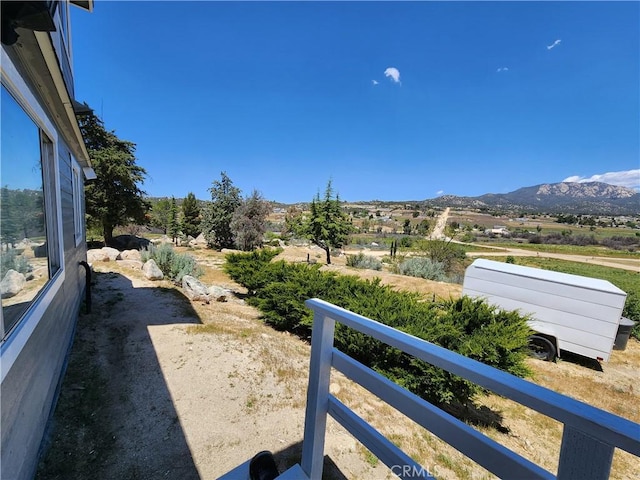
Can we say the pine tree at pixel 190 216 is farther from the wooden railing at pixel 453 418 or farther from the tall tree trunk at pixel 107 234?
the wooden railing at pixel 453 418

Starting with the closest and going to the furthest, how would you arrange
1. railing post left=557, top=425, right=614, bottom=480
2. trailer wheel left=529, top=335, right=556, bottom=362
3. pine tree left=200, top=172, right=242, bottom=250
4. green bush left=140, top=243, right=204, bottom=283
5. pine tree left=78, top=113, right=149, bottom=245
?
railing post left=557, top=425, right=614, bottom=480, trailer wheel left=529, top=335, right=556, bottom=362, green bush left=140, top=243, right=204, bottom=283, pine tree left=78, top=113, right=149, bottom=245, pine tree left=200, top=172, right=242, bottom=250

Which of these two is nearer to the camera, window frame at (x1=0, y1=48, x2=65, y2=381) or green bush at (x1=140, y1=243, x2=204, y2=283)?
window frame at (x1=0, y1=48, x2=65, y2=381)

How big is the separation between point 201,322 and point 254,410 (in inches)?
95.0

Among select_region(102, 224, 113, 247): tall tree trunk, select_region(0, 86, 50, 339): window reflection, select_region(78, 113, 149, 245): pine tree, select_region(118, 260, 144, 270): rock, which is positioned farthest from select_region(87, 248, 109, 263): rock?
select_region(0, 86, 50, 339): window reflection

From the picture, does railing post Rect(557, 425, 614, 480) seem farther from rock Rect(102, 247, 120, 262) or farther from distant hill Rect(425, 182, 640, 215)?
distant hill Rect(425, 182, 640, 215)

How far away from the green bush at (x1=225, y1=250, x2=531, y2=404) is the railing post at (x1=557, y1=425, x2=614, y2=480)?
272cm

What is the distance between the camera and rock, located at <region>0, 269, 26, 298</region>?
1.31m

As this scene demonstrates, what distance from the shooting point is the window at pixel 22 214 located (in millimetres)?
1394

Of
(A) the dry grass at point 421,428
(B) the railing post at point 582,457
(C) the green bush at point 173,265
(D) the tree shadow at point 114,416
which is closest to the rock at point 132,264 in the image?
(C) the green bush at point 173,265

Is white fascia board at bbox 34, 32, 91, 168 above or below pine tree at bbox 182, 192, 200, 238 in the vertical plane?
above

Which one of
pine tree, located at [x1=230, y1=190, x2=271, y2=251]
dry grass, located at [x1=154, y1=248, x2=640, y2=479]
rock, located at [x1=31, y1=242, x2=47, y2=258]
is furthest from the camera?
pine tree, located at [x1=230, y1=190, x2=271, y2=251]

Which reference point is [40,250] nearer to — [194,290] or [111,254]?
[194,290]

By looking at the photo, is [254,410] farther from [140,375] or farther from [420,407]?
[420,407]

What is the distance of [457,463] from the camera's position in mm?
2520
